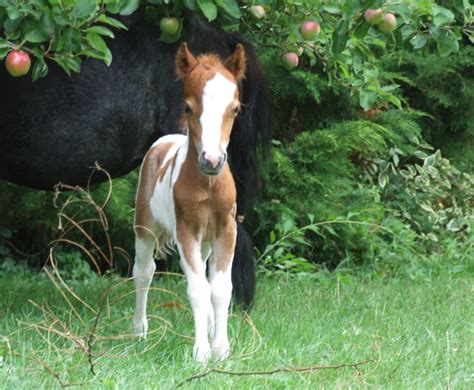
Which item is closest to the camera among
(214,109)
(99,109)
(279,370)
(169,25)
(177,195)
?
(279,370)

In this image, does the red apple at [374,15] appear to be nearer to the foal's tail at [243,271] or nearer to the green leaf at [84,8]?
the green leaf at [84,8]

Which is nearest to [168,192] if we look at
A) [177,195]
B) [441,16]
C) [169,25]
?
[177,195]

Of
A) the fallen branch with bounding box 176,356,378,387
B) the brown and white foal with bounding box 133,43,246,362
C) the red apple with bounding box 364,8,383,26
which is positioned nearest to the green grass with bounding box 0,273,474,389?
the fallen branch with bounding box 176,356,378,387

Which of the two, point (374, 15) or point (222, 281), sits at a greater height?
point (374, 15)

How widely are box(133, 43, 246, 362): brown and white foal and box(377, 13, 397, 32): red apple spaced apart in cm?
61

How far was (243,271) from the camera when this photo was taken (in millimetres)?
5348

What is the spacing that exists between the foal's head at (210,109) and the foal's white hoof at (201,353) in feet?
2.23

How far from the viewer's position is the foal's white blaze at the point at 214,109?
3.95 m

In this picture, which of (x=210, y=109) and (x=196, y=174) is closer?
(x=210, y=109)

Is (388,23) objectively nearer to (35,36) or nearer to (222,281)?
(222,281)

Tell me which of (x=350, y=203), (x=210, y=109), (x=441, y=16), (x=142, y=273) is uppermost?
(x=441, y=16)

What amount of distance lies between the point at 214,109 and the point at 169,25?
0.85 metres

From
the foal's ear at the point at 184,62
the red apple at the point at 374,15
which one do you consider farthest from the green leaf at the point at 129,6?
the red apple at the point at 374,15

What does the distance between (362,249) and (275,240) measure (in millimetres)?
707
